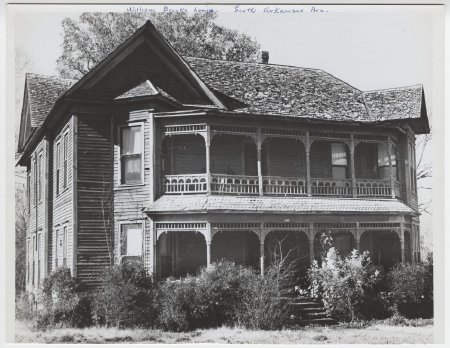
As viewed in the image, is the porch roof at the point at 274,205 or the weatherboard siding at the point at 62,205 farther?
the weatherboard siding at the point at 62,205

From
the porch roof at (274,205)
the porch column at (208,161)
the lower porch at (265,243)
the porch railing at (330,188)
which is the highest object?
the porch column at (208,161)

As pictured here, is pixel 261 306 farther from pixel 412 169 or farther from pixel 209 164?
pixel 412 169

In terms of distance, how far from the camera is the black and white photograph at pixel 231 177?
66.8 feet

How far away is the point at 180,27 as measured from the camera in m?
28.0

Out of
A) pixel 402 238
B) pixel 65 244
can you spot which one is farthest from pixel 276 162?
pixel 65 244

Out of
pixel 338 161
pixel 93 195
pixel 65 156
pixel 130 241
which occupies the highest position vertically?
pixel 65 156

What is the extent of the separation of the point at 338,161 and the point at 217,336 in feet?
32.3

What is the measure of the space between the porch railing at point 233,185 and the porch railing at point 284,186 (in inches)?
15.8

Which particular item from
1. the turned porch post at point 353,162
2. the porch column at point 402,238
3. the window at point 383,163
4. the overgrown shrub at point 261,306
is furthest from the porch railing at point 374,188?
the overgrown shrub at point 261,306

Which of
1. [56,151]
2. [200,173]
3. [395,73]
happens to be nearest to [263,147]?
[200,173]

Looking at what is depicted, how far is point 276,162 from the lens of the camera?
26516mm

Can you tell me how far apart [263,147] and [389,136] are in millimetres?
4673

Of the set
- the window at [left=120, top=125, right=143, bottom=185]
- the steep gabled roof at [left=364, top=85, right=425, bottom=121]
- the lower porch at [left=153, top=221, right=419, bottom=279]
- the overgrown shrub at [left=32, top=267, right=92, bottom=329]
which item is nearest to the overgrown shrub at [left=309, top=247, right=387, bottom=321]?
the lower porch at [left=153, top=221, right=419, bottom=279]

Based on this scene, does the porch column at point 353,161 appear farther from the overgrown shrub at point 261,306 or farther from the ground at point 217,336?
the ground at point 217,336
